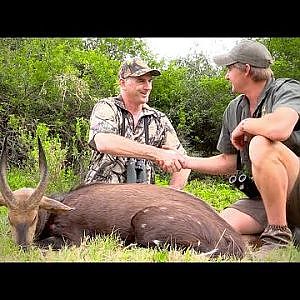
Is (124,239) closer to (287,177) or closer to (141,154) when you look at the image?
(141,154)

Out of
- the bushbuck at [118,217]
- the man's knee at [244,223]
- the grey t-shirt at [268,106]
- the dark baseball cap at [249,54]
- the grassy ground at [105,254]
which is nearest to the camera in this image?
the grassy ground at [105,254]

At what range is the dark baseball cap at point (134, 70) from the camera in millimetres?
3969

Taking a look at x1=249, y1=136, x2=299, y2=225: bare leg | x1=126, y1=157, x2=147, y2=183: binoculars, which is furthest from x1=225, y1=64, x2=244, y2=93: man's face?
x1=126, y1=157, x2=147, y2=183: binoculars

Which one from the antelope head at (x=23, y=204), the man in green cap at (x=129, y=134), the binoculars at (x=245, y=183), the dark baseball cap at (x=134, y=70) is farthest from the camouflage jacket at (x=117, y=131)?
the antelope head at (x=23, y=204)

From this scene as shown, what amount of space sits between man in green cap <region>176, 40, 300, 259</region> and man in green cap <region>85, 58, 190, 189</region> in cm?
32

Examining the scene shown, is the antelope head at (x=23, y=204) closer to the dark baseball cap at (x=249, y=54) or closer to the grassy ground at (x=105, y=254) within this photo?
the grassy ground at (x=105, y=254)

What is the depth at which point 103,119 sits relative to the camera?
3742 millimetres

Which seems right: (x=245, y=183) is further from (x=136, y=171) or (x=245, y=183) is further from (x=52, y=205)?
(x=52, y=205)

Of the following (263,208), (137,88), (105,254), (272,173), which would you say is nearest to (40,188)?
(105,254)

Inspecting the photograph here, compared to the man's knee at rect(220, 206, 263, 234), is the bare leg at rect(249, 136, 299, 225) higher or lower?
higher

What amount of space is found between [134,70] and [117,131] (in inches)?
16.1

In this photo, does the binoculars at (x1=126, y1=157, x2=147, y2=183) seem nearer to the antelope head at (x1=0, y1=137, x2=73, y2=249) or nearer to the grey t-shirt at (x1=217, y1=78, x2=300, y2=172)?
the grey t-shirt at (x1=217, y1=78, x2=300, y2=172)

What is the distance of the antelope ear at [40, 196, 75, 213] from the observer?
9.93 feet

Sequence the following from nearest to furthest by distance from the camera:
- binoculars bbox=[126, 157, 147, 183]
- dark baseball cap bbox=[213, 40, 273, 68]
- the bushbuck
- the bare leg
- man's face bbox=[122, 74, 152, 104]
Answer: the bushbuck, the bare leg, dark baseball cap bbox=[213, 40, 273, 68], binoculars bbox=[126, 157, 147, 183], man's face bbox=[122, 74, 152, 104]
